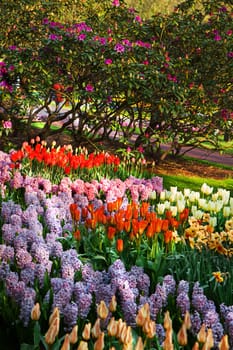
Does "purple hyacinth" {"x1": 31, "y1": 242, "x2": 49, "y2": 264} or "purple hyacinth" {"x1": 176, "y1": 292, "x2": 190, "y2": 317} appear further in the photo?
"purple hyacinth" {"x1": 31, "y1": 242, "x2": 49, "y2": 264}

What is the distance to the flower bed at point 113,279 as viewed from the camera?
2.16 meters

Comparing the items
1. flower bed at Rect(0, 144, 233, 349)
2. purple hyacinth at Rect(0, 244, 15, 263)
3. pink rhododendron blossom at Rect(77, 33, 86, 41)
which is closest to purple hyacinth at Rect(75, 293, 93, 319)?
flower bed at Rect(0, 144, 233, 349)

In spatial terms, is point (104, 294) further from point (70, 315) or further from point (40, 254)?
point (40, 254)

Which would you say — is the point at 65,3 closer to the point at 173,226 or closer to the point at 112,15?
the point at 112,15

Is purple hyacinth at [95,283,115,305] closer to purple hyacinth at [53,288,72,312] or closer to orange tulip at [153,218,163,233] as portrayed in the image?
purple hyacinth at [53,288,72,312]

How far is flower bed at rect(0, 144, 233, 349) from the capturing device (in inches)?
84.9

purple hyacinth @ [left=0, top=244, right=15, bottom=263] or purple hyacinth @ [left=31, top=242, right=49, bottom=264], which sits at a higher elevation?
purple hyacinth @ [left=31, top=242, right=49, bottom=264]

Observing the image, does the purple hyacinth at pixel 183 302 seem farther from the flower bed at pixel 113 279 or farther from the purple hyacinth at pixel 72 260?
the purple hyacinth at pixel 72 260

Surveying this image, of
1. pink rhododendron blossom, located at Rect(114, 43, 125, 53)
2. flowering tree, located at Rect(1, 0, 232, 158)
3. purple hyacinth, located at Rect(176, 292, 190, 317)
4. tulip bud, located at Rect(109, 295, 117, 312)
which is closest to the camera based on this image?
tulip bud, located at Rect(109, 295, 117, 312)

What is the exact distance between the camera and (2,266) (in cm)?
290

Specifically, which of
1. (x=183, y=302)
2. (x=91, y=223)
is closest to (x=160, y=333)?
(x=183, y=302)

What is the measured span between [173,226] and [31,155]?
2654mm

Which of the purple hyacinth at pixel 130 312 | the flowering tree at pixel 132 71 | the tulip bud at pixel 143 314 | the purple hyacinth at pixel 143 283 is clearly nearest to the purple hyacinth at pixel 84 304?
the purple hyacinth at pixel 130 312

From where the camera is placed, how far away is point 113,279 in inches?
104
